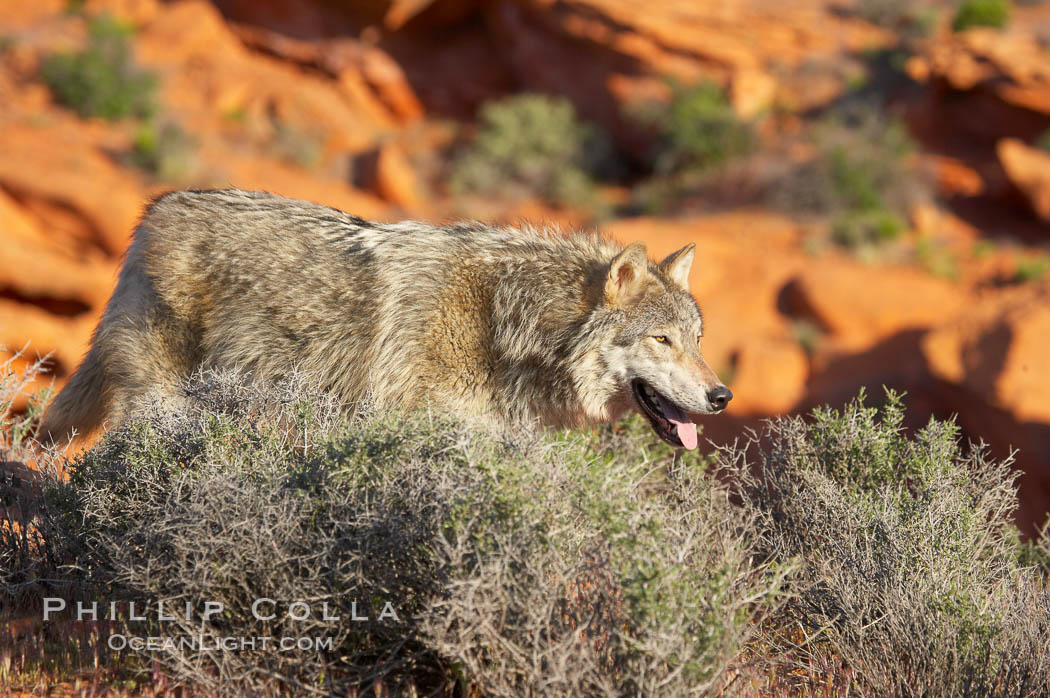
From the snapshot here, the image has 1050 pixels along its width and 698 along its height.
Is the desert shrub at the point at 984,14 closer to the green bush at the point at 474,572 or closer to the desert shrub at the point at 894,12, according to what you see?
the desert shrub at the point at 894,12

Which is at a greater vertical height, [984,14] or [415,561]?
[984,14]

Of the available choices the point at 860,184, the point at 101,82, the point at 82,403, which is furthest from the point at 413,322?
the point at 101,82

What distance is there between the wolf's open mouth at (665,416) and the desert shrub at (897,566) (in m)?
0.47

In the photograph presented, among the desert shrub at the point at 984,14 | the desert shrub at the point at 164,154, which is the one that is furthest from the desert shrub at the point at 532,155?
the desert shrub at the point at 984,14

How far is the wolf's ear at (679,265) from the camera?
594cm

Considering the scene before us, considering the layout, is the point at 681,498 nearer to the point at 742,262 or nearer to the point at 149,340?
the point at 149,340

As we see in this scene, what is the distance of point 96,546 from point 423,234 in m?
2.71

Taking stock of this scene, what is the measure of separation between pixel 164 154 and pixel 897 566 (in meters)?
19.9

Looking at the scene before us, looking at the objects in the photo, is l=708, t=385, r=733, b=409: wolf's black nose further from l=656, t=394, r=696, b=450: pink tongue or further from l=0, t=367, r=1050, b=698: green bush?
l=0, t=367, r=1050, b=698: green bush

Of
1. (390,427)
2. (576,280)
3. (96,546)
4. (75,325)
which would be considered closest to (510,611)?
(390,427)

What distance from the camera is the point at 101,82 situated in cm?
2145

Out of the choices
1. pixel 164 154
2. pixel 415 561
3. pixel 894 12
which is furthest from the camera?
pixel 894 12

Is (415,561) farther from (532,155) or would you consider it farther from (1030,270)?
(532,155)

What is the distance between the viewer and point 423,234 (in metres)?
5.78
